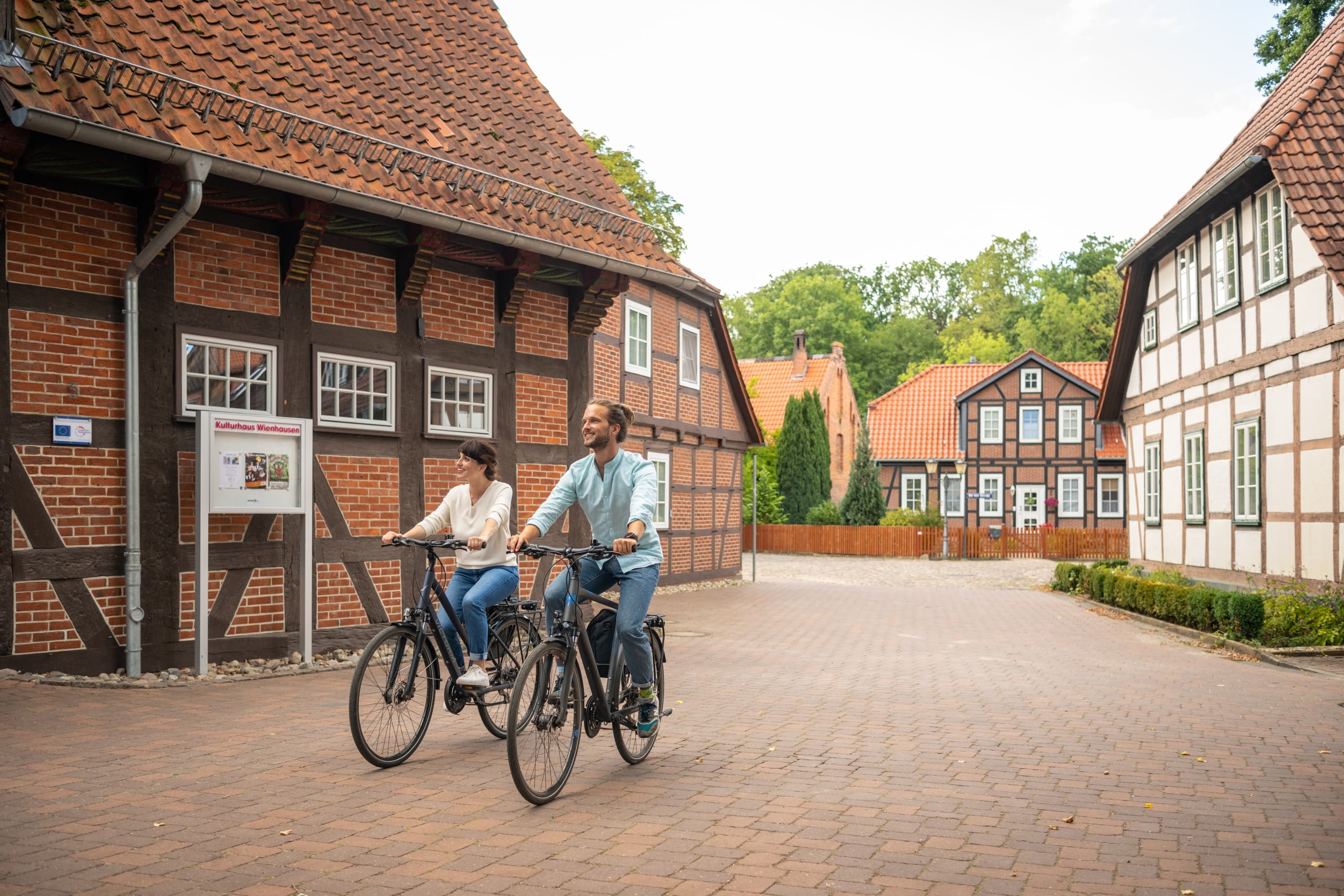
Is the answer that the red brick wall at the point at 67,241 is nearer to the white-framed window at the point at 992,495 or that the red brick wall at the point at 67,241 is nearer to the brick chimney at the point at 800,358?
the white-framed window at the point at 992,495

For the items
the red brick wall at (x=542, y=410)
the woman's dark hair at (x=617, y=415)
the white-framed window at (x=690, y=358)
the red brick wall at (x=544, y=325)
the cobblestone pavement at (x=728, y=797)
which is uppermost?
the white-framed window at (x=690, y=358)

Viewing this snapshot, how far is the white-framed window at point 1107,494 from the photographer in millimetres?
45406

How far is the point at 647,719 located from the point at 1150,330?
18555 millimetres

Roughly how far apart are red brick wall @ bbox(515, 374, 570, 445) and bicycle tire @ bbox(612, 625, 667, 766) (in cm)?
718

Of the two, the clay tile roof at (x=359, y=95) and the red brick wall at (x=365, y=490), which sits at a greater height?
the clay tile roof at (x=359, y=95)

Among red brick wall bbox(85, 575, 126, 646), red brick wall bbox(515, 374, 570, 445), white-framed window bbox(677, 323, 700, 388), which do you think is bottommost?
red brick wall bbox(85, 575, 126, 646)

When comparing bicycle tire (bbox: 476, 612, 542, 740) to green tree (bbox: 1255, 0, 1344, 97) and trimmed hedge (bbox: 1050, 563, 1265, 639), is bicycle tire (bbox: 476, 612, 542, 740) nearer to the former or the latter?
trimmed hedge (bbox: 1050, 563, 1265, 639)

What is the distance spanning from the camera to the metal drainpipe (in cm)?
945

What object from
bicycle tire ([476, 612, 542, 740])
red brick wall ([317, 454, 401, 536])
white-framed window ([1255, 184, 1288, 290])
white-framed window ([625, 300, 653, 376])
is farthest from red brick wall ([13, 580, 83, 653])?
white-framed window ([1255, 184, 1288, 290])

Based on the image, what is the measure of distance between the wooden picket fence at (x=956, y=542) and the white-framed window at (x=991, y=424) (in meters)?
5.66

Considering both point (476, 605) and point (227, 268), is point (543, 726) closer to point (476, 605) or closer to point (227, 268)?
point (476, 605)

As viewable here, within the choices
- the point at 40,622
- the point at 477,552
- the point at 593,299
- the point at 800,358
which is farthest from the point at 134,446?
the point at 800,358

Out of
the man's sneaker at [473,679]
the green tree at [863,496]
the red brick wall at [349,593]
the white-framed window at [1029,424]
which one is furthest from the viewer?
the white-framed window at [1029,424]

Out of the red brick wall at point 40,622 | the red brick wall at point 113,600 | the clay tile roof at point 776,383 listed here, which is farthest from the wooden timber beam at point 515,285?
the clay tile roof at point 776,383
